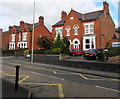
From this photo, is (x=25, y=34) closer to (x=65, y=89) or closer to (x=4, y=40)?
(x=4, y=40)

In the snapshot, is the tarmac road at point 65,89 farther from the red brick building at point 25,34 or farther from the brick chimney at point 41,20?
the brick chimney at point 41,20

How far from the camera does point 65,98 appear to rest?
204 inches

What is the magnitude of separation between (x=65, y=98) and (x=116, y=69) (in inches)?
334

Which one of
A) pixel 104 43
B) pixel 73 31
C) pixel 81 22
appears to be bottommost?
pixel 104 43

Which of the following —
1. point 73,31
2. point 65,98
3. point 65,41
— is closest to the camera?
point 65,98

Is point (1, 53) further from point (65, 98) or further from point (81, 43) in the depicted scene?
point (65, 98)

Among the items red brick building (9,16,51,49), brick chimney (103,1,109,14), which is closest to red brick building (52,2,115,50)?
brick chimney (103,1,109,14)

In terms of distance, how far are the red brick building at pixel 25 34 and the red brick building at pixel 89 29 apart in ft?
35.1

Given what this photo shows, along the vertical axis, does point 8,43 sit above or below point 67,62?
above

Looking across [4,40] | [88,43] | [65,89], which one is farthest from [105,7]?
[4,40]

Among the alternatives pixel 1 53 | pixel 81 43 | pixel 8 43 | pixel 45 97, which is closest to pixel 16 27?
pixel 8 43

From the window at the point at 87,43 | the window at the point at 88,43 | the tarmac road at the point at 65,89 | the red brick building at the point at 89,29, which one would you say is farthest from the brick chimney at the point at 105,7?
the tarmac road at the point at 65,89

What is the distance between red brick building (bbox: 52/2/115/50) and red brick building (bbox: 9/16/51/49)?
1070 cm

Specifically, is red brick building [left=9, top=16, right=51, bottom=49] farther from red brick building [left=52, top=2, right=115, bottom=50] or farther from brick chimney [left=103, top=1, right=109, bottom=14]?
brick chimney [left=103, top=1, right=109, bottom=14]
